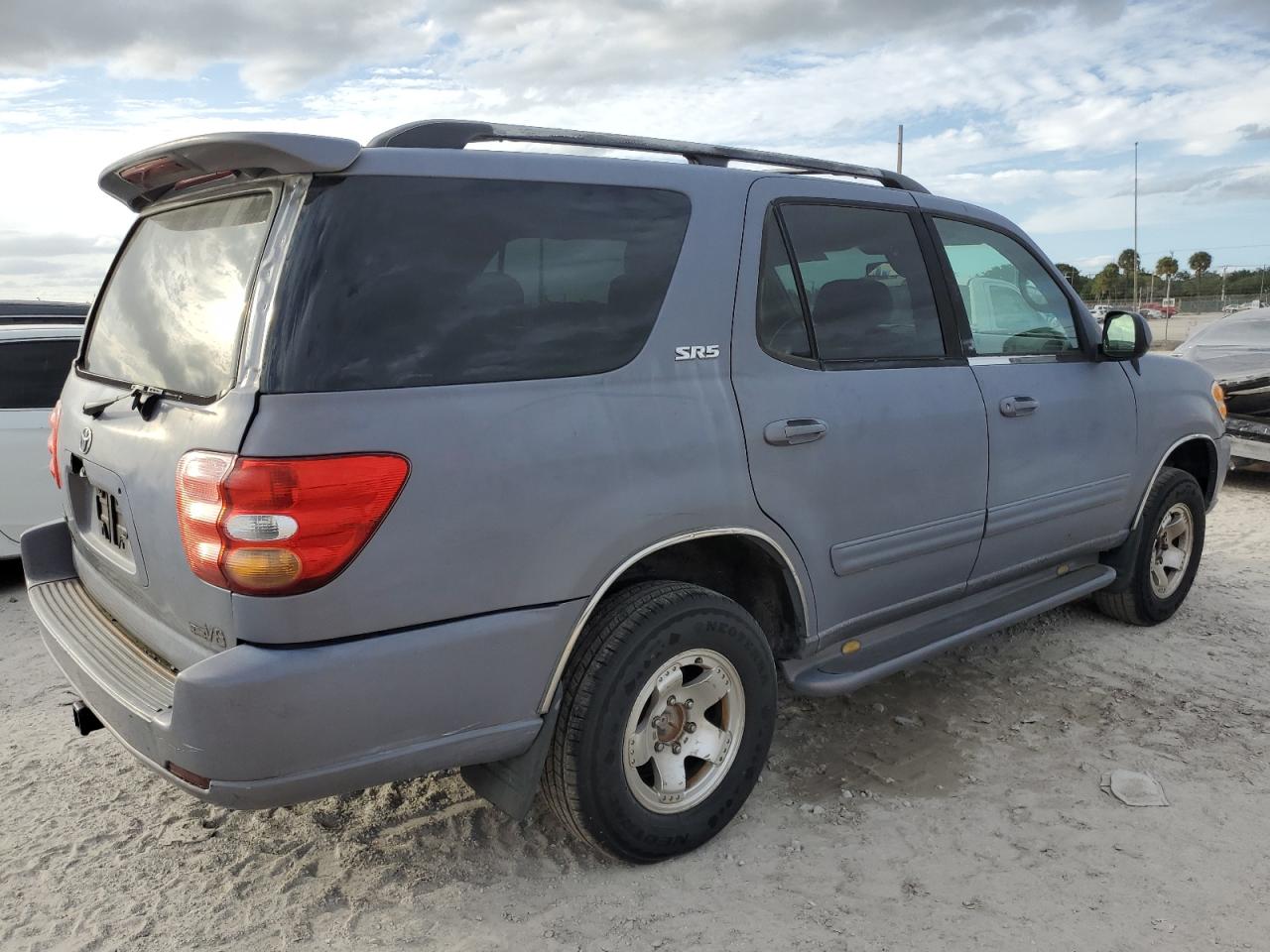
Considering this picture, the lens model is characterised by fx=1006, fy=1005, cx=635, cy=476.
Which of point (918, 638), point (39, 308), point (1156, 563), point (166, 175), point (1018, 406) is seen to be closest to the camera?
point (166, 175)

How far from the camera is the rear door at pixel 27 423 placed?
546cm

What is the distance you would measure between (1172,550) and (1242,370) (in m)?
4.72

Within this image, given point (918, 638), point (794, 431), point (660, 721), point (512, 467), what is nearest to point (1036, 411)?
point (918, 638)

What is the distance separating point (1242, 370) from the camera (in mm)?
8680

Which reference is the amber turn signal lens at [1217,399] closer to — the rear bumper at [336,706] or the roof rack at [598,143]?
the roof rack at [598,143]

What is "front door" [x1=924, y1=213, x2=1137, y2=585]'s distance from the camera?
371 centimetres

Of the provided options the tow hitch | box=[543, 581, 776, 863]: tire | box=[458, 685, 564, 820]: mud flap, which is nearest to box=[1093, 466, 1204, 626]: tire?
box=[543, 581, 776, 863]: tire

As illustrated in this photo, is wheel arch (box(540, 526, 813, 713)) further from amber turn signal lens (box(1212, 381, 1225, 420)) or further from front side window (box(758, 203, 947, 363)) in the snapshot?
amber turn signal lens (box(1212, 381, 1225, 420))

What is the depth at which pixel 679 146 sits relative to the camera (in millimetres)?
3068

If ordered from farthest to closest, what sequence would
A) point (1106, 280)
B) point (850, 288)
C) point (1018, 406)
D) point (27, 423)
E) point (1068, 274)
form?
point (1106, 280), point (1068, 274), point (27, 423), point (1018, 406), point (850, 288)

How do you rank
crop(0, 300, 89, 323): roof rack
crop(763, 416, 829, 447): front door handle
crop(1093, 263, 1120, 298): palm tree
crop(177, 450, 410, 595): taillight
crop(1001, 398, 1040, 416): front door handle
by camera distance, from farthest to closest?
crop(1093, 263, 1120, 298): palm tree → crop(0, 300, 89, 323): roof rack → crop(1001, 398, 1040, 416): front door handle → crop(763, 416, 829, 447): front door handle → crop(177, 450, 410, 595): taillight

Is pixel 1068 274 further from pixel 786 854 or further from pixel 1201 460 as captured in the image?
pixel 786 854

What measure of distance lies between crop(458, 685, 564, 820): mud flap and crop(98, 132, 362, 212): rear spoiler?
1392mm

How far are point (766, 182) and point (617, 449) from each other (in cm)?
111
